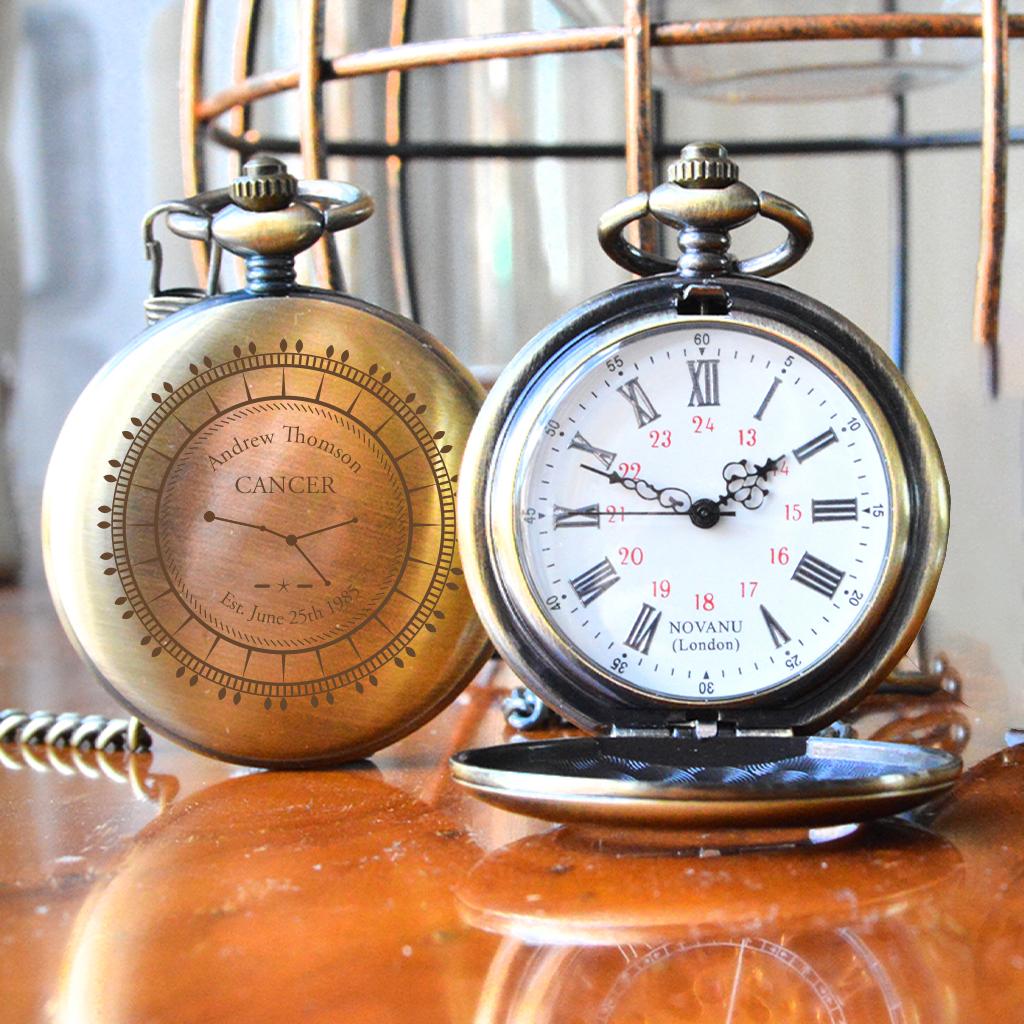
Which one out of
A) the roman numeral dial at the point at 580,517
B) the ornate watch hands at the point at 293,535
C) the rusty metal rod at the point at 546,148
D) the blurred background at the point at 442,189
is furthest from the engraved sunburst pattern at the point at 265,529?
the blurred background at the point at 442,189

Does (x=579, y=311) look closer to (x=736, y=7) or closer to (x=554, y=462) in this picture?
(x=554, y=462)

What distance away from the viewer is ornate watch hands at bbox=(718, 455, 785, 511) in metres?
0.68

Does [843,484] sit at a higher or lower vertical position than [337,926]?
higher

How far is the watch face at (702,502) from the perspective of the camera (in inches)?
26.6

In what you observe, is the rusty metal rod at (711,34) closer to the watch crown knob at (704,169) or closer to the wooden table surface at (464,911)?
the watch crown knob at (704,169)

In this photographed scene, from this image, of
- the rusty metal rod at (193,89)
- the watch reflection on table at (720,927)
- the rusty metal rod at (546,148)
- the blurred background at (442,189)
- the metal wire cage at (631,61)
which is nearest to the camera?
the watch reflection on table at (720,927)

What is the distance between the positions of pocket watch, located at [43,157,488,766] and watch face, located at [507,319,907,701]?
3.7 inches

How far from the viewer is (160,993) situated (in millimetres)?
471

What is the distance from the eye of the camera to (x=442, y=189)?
232cm

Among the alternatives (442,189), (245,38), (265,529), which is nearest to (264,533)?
(265,529)

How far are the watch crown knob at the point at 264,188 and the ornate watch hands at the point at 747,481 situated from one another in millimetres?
266

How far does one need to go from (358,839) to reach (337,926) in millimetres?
114

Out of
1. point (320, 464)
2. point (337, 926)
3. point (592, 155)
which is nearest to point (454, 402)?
point (320, 464)

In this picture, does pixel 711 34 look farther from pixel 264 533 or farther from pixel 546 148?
pixel 546 148
